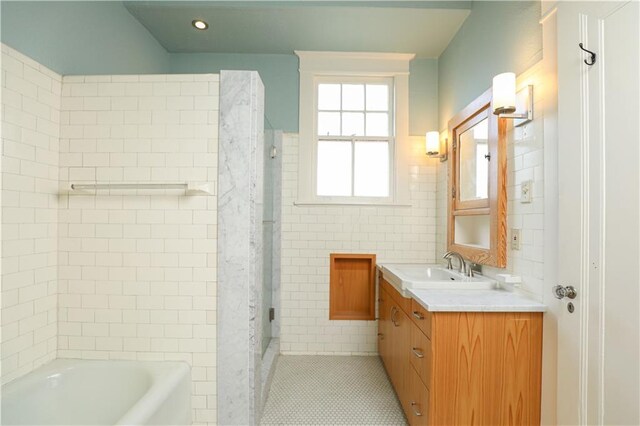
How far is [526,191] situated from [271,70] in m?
2.45

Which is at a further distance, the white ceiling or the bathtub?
the white ceiling

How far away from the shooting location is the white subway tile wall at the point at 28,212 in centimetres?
144

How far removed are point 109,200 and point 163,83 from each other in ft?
2.31

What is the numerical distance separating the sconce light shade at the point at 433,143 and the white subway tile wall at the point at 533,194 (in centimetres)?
89

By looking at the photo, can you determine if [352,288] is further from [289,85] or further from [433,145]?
[289,85]

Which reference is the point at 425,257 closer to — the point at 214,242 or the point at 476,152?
the point at 476,152

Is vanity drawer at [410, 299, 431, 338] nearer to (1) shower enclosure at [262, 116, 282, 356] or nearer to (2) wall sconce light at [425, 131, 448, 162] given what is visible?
(1) shower enclosure at [262, 116, 282, 356]

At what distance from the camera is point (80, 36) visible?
6.26 feet

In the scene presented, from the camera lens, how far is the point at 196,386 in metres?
1.68

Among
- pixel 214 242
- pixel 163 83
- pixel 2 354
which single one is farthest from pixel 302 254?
pixel 2 354

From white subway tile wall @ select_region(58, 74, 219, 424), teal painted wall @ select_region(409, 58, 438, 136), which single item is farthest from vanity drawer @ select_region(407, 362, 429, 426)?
teal painted wall @ select_region(409, 58, 438, 136)

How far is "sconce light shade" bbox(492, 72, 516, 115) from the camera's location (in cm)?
161

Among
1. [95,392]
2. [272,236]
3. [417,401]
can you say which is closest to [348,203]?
[272,236]

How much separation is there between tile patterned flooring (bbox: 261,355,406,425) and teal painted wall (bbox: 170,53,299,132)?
2.18 meters
